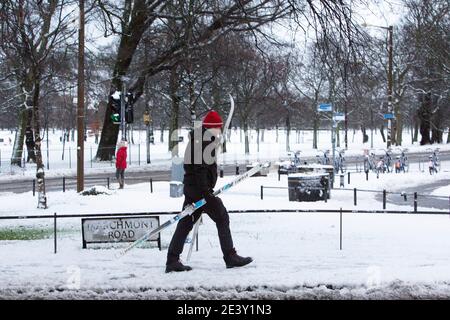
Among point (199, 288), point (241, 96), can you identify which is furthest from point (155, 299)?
point (241, 96)

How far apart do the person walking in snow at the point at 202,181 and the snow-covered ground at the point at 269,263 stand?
12.7 inches

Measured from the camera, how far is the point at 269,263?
8.09 metres

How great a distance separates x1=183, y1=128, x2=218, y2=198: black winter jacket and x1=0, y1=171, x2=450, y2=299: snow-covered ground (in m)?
1.08

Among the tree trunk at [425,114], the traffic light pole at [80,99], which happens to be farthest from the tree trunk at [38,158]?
the tree trunk at [425,114]

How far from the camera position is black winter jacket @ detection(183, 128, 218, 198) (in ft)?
23.7

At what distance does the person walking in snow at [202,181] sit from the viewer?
7234 millimetres

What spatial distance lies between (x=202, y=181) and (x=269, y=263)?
167 centimetres

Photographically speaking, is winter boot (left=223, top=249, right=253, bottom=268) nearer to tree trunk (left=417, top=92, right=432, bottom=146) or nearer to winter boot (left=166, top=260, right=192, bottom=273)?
winter boot (left=166, top=260, right=192, bottom=273)

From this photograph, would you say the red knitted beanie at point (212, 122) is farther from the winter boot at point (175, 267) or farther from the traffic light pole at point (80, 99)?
the traffic light pole at point (80, 99)

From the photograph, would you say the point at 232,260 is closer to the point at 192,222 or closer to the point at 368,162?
the point at 192,222

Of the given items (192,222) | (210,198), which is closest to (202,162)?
(210,198)

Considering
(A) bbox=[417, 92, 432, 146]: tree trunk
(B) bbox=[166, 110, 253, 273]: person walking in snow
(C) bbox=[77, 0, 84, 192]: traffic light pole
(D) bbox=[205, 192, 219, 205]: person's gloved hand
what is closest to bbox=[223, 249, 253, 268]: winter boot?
(B) bbox=[166, 110, 253, 273]: person walking in snow

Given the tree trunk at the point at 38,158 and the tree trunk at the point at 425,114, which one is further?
the tree trunk at the point at 425,114

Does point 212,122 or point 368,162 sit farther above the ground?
point 212,122
